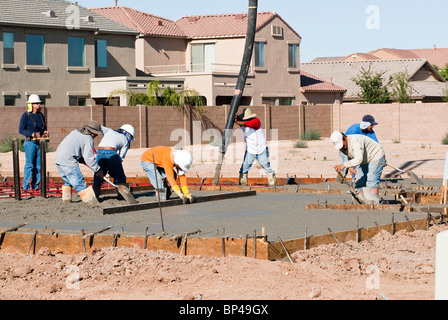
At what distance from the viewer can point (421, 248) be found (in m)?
10.2

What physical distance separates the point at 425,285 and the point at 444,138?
Result: 27.4m

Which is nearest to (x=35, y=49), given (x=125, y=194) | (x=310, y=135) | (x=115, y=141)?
(x=310, y=135)

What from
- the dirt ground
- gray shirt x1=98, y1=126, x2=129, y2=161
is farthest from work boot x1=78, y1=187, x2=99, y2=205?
the dirt ground

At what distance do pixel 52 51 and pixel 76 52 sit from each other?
131cm

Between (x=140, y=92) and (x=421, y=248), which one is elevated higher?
(x=140, y=92)

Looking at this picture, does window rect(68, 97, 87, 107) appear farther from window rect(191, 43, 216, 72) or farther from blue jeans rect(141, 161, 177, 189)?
blue jeans rect(141, 161, 177, 189)

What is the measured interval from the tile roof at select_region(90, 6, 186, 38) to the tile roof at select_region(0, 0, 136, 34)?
3840 mm

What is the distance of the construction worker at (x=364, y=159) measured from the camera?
12.2m

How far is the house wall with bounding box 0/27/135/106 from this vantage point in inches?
1316

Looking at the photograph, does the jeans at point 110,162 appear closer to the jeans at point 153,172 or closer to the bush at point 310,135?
the jeans at point 153,172

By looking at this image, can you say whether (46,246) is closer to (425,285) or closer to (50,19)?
(425,285)

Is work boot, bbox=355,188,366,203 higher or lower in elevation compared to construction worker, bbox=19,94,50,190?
lower

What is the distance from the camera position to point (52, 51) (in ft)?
113
